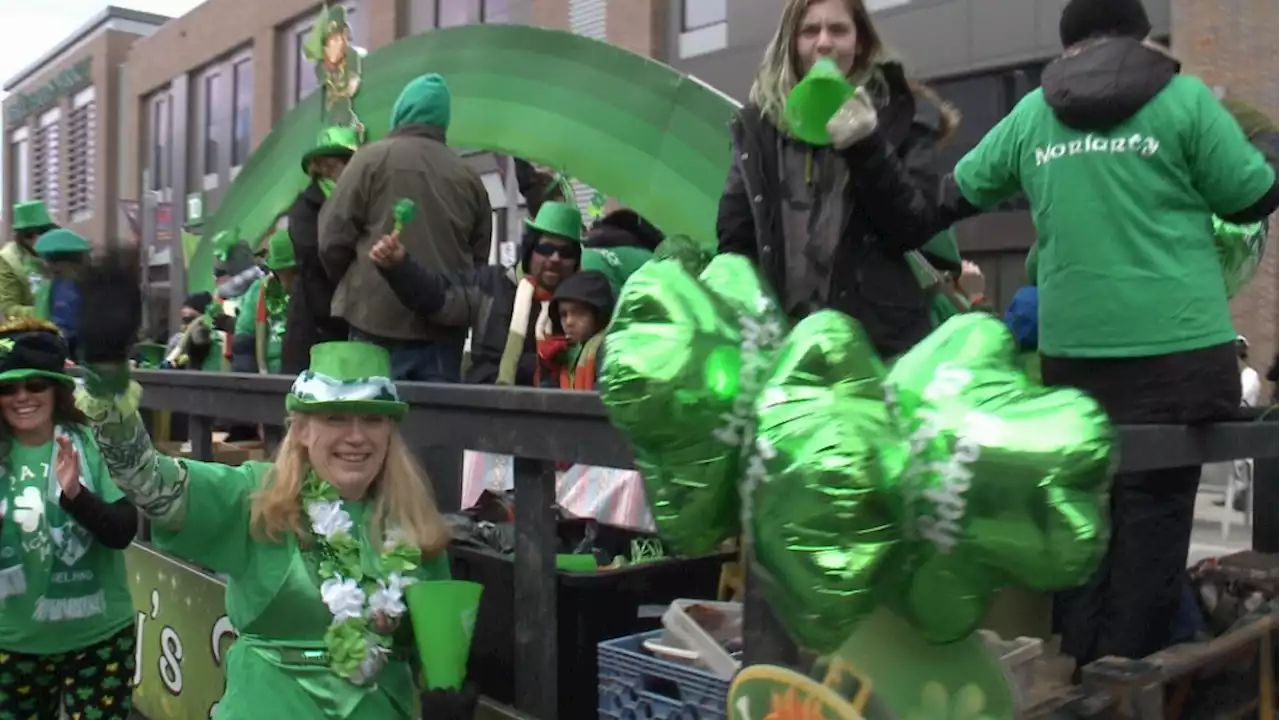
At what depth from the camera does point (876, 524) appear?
1336 millimetres

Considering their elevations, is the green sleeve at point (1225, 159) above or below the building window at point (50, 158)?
below

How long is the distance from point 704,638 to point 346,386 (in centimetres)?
88

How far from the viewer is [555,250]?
4555 millimetres

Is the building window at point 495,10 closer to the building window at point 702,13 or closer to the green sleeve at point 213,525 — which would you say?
the building window at point 702,13

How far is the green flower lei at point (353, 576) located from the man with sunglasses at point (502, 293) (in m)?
1.33

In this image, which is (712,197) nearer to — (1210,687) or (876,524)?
(1210,687)

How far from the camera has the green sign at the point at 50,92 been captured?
35.8 meters

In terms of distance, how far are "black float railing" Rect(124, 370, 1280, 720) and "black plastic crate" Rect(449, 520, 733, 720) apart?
253mm

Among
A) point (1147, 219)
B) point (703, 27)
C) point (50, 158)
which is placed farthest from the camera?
point (50, 158)

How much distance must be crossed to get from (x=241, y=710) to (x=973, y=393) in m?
1.61

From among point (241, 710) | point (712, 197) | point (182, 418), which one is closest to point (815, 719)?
point (241, 710)

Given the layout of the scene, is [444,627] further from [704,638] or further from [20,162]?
[20,162]

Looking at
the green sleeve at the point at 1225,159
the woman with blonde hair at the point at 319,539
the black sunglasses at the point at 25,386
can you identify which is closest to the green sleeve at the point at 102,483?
the black sunglasses at the point at 25,386

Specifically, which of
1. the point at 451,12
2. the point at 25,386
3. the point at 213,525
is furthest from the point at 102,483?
the point at 451,12
